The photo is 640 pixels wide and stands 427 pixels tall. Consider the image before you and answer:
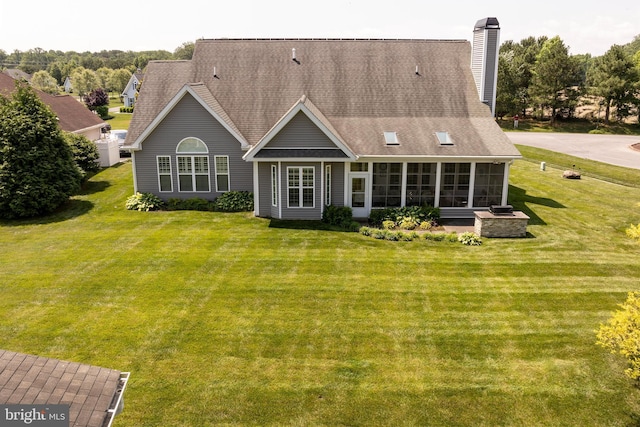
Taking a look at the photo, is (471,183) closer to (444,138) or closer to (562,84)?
(444,138)

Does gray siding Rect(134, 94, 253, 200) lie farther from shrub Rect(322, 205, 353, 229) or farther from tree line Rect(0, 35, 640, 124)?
tree line Rect(0, 35, 640, 124)

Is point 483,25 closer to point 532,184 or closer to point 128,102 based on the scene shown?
point 532,184

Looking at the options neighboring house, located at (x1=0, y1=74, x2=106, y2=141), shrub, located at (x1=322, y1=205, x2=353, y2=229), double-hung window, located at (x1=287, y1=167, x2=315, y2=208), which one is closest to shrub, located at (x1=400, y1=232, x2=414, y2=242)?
shrub, located at (x1=322, y1=205, x2=353, y2=229)

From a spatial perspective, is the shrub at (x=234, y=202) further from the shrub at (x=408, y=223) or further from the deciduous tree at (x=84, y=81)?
the deciduous tree at (x=84, y=81)

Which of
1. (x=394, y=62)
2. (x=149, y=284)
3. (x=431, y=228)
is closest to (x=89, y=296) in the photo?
(x=149, y=284)

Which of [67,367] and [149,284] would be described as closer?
[67,367]

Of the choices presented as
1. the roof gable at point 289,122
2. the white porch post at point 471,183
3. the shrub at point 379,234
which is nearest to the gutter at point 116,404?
the shrub at point 379,234

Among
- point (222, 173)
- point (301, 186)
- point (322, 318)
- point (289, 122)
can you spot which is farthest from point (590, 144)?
point (322, 318)

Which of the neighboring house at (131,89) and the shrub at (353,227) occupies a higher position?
the neighboring house at (131,89)
